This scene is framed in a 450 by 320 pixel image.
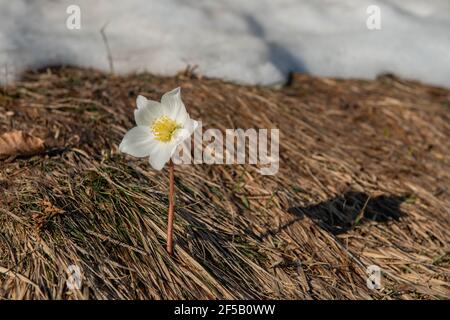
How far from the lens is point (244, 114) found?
13.1 feet

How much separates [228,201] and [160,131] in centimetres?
79

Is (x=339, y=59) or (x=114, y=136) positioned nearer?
(x=114, y=136)

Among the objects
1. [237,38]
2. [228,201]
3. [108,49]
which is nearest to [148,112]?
[228,201]

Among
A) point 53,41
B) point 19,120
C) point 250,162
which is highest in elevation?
point 53,41

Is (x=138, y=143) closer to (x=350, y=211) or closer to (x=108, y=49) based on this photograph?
(x=350, y=211)

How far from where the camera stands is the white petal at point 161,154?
7.89 ft

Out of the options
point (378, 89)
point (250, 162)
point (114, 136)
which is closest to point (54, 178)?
point (114, 136)

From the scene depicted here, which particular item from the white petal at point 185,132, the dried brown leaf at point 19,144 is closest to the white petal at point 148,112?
the white petal at point 185,132
